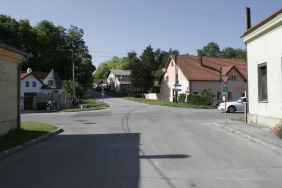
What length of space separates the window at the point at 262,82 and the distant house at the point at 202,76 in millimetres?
26621

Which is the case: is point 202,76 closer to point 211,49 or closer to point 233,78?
point 233,78

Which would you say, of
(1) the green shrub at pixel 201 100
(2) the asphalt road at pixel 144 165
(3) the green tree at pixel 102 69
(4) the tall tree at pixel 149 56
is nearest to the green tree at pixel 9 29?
(1) the green shrub at pixel 201 100

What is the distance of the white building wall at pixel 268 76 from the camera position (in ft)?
34.2

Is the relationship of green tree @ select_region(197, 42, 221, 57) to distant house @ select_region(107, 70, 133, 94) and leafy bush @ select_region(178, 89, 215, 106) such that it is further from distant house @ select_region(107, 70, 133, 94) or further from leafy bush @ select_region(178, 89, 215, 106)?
leafy bush @ select_region(178, 89, 215, 106)

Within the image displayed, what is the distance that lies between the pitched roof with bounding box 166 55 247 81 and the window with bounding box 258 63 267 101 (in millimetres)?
27407

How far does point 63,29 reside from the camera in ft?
200

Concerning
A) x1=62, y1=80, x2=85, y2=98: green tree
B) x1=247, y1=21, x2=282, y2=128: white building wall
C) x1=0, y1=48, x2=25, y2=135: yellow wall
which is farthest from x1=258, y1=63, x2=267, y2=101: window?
x1=62, y1=80, x2=85, y2=98: green tree

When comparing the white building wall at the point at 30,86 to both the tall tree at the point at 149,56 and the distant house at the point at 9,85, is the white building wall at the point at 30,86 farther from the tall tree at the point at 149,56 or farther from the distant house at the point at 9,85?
the tall tree at the point at 149,56

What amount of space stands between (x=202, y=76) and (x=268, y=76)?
30.3 metres

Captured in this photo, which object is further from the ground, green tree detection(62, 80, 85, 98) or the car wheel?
green tree detection(62, 80, 85, 98)

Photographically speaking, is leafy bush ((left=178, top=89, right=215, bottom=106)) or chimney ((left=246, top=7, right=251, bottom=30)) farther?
leafy bush ((left=178, top=89, right=215, bottom=106))

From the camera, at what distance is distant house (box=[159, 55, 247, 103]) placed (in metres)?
40.3

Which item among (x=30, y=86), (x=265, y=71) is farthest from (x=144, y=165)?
(x=30, y=86)

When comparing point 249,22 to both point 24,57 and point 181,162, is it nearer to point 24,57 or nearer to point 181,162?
point 181,162
